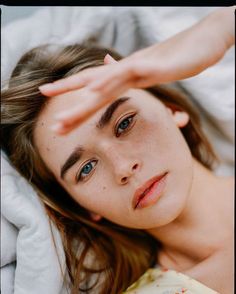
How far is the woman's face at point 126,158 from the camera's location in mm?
722

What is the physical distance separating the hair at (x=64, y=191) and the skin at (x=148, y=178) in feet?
0.11

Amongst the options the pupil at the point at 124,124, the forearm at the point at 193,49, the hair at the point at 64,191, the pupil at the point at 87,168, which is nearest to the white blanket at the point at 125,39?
the hair at the point at 64,191

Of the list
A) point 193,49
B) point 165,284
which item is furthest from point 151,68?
point 165,284

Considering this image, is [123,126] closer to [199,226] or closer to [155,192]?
[155,192]

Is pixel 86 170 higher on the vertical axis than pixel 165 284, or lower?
higher

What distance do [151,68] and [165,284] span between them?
1.39 ft

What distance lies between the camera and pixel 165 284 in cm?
81

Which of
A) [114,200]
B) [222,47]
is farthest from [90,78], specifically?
[114,200]

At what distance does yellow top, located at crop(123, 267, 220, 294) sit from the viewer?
2.47 feet

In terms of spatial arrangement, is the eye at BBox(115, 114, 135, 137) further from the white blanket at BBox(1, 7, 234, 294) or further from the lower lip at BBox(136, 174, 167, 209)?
the white blanket at BBox(1, 7, 234, 294)

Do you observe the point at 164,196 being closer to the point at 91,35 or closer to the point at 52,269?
the point at 52,269

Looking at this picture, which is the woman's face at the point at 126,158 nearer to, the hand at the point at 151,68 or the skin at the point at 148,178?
the skin at the point at 148,178

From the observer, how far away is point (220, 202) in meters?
0.88

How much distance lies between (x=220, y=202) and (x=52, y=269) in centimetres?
32
